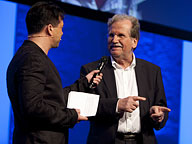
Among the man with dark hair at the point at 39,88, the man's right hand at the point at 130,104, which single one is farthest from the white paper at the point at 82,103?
the man's right hand at the point at 130,104

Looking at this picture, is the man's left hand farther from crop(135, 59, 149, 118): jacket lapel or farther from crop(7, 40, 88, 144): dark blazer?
crop(7, 40, 88, 144): dark blazer

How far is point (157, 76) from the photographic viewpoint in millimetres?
2314

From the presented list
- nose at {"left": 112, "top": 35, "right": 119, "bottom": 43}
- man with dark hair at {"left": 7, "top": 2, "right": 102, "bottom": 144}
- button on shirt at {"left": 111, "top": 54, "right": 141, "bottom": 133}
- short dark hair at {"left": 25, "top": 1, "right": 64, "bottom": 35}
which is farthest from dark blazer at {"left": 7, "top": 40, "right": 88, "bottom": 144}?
nose at {"left": 112, "top": 35, "right": 119, "bottom": 43}

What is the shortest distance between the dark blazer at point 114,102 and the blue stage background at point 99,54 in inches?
70.0

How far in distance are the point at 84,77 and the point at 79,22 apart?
2283 mm

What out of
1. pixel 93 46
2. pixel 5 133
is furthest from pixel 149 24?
pixel 5 133

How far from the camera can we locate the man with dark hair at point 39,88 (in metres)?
1.36

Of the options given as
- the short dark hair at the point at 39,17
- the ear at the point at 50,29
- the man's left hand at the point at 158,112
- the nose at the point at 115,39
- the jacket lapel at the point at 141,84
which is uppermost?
the nose at the point at 115,39

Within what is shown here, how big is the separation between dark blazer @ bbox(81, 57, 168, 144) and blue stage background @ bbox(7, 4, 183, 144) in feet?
5.83

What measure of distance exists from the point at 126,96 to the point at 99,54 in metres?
2.20

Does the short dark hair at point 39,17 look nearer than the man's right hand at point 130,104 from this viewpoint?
Yes

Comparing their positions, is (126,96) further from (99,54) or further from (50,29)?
(99,54)

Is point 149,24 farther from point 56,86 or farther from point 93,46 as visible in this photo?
point 56,86

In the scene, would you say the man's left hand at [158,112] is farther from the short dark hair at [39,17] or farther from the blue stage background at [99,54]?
the blue stage background at [99,54]
